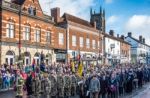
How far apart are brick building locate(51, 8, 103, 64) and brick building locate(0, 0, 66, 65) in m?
3.24

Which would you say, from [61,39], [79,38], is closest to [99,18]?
[79,38]

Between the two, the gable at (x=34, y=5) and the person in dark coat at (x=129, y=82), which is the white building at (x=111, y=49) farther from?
the person in dark coat at (x=129, y=82)

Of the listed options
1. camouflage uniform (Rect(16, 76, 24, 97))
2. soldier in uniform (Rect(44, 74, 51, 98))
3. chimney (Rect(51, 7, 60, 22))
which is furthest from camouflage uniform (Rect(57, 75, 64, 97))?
chimney (Rect(51, 7, 60, 22))

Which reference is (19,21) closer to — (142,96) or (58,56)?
(58,56)

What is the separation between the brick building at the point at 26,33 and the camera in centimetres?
3478

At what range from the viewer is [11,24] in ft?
118

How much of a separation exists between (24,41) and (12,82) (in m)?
12.3

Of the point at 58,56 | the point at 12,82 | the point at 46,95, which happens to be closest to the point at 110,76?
the point at 46,95

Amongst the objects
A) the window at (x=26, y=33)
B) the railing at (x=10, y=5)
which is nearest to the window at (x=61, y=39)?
the window at (x=26, y=33)

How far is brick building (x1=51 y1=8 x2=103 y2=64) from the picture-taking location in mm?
48719

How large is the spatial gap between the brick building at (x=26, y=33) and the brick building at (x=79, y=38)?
10.6 ft

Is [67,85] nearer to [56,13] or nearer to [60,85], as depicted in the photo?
[60,85]

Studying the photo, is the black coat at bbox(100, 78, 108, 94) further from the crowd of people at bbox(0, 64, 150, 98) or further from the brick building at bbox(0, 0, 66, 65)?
the brick building at bbox(0, 0, 66, 65)

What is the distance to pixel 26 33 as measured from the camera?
3862cm
